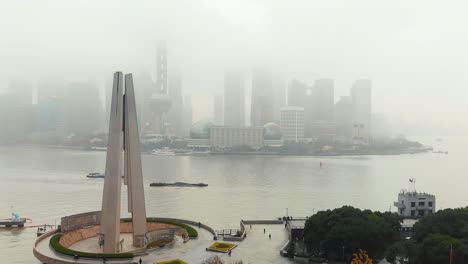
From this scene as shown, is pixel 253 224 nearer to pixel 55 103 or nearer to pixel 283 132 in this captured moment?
pixel 283 132

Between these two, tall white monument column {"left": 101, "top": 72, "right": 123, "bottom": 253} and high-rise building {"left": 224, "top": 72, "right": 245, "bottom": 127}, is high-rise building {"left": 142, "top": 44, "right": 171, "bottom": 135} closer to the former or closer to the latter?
high-rise building {"left": 224, "top": 72, "right": 245, "bottom": 127}

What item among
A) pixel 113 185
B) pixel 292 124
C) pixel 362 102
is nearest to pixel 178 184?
pixel 113 185

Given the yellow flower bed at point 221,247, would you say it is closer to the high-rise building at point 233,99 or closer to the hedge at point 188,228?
the hedge at point 188,228

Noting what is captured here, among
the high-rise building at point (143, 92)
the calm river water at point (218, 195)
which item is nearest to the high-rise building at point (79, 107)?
the high-rise building at point (143, 92)

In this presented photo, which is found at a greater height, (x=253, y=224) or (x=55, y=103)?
(x=55, y=103)

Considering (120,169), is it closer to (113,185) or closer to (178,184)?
(113,185)

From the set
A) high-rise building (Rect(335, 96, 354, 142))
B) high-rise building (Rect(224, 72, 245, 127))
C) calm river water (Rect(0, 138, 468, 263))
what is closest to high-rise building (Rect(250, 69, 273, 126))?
high-rise building (Rect(224, 72, 245, 127))

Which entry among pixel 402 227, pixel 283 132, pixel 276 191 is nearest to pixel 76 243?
pixel 402 227
